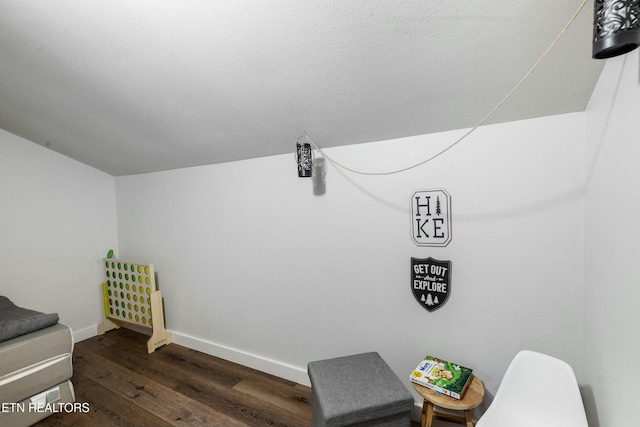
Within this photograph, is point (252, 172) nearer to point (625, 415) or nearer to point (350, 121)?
point (350, 121)

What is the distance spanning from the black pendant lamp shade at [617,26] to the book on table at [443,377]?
1349mm

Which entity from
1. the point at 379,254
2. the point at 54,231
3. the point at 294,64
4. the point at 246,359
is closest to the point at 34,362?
the point at 246,359

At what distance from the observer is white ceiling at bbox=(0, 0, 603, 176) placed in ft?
3.20

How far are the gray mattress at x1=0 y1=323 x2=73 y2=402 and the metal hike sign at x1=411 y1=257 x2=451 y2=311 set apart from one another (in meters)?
2.40

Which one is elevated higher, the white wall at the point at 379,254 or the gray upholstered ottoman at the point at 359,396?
the white wall at the point at 379,254

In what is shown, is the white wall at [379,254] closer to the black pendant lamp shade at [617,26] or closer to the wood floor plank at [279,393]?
the wood floor plank at [279,393]

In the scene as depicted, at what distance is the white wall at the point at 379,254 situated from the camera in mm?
1301

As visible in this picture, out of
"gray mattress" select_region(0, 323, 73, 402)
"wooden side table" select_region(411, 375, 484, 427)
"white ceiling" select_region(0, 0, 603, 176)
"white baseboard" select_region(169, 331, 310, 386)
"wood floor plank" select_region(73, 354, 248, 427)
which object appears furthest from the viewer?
"white baseboard" select_region(169, 331, 310, 386)

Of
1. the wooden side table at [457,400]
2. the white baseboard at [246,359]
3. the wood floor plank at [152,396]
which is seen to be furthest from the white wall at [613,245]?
the wood floor plank at [152,396]

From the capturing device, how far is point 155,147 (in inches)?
90.2

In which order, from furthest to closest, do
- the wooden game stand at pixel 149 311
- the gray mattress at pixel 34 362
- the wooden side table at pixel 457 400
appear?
the wooden game stand at pixel 149 311 → the gray mattress at pixel 34 362 → the wooden side table at pixel 457 400

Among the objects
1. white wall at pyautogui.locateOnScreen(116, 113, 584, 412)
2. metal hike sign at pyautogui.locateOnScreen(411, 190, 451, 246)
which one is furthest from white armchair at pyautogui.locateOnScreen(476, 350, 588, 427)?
metal hike sign at pyautogui.locateOnScreen(411, 190, 451, 246)

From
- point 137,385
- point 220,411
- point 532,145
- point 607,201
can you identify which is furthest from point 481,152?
point 137,385

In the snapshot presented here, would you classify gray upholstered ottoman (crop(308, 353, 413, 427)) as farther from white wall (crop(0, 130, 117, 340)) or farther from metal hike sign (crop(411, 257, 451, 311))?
white wall (crop(0, 130, 117, 340))
